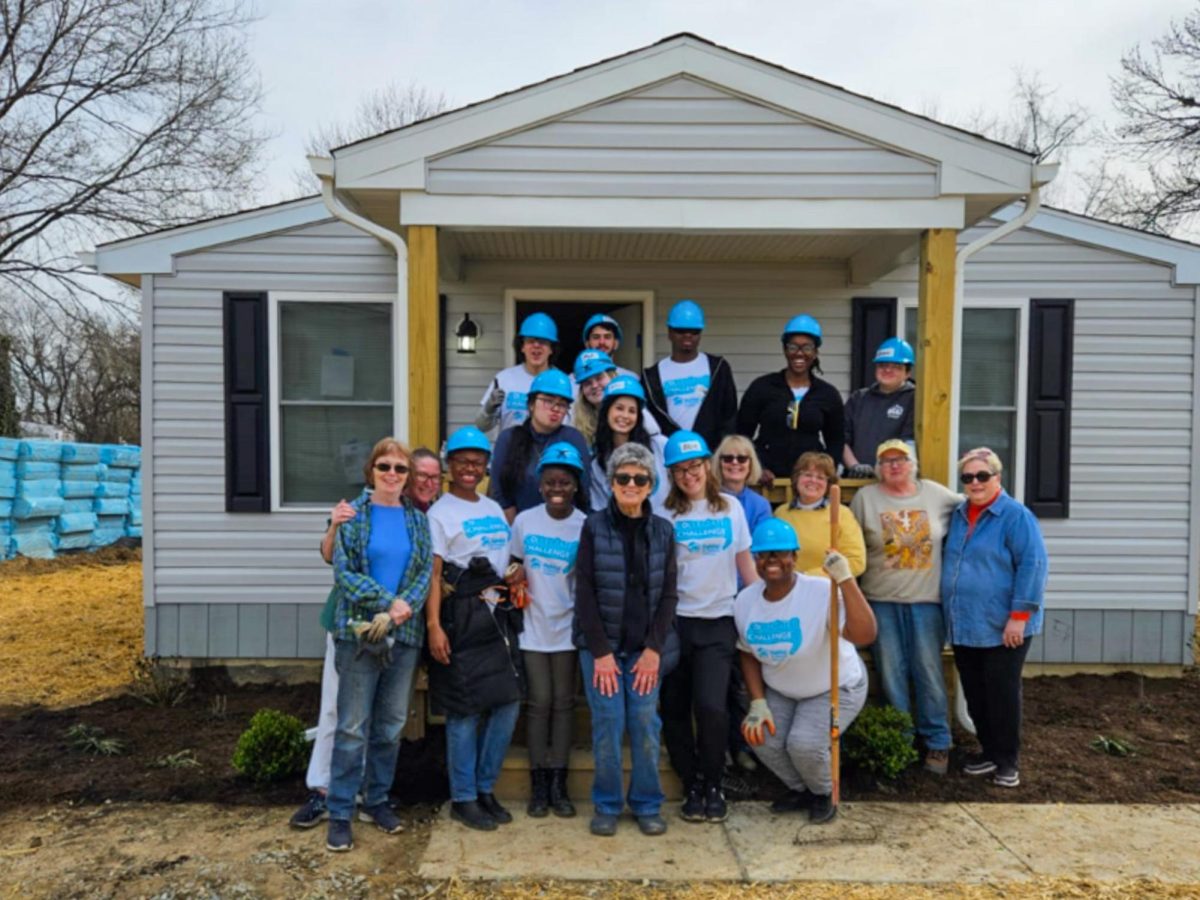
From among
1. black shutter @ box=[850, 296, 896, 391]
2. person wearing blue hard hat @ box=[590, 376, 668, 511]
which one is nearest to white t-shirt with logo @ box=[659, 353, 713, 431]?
person wearing blue hard hat @ box=[590, 376, 668, 511]

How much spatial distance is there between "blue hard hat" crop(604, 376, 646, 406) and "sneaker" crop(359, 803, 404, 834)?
198cm

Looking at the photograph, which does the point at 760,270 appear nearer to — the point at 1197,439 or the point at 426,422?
the point at 426,422

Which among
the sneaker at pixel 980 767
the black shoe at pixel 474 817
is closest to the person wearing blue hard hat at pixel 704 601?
the black shoe at pixel 474 817

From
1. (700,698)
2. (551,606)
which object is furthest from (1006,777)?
(551,606)

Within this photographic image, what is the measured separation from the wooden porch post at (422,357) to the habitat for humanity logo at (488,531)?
83cm

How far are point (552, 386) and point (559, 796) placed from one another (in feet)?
5.77

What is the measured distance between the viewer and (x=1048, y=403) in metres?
6.19

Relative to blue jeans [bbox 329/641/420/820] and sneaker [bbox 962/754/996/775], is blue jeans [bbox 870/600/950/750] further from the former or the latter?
blue jeans [bbox 329/641/420/820]

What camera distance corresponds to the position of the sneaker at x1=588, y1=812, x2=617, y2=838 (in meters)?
3.47

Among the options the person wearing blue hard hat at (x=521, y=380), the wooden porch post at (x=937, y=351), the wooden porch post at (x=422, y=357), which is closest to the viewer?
the wooden porch post at (x=422, y=357)

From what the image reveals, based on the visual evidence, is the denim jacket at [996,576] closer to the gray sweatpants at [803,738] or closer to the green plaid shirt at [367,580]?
the gray sweatpants at [803,738]

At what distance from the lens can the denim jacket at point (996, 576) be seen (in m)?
3.88

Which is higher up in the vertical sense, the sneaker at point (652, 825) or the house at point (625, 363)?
the house at point (625, 363)

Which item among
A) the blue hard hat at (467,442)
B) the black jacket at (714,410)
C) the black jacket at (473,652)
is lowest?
the black jacket at (473,652)
